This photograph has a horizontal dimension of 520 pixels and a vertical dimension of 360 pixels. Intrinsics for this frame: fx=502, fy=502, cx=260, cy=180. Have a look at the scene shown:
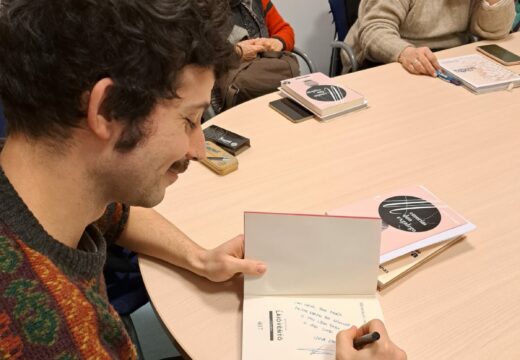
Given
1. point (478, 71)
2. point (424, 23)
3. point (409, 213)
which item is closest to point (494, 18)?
point (424, 23)

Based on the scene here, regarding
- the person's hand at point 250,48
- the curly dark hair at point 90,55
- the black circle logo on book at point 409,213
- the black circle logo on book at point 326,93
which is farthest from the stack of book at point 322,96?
the curly dark hair at point 90,55

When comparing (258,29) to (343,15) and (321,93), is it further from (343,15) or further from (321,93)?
(321,93)

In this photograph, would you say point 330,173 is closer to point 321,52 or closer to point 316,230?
point 316,230

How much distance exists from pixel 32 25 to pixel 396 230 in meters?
0.73

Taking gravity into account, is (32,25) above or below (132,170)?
above

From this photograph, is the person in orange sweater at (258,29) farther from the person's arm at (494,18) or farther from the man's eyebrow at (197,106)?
the man's eyebrow at (197,106)

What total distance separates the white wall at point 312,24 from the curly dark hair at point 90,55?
2.28m

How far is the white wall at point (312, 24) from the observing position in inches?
115

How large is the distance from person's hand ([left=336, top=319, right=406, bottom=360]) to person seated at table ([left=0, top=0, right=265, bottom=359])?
1.06ft

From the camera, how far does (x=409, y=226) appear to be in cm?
101

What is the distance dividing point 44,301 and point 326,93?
1.06 meters

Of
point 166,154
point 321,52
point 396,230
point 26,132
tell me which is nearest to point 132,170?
point 166,154

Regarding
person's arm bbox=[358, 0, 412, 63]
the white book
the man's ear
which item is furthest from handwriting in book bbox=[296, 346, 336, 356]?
person's arm bbox=[358, 0, 412, 63]

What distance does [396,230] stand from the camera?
3.28 feet
